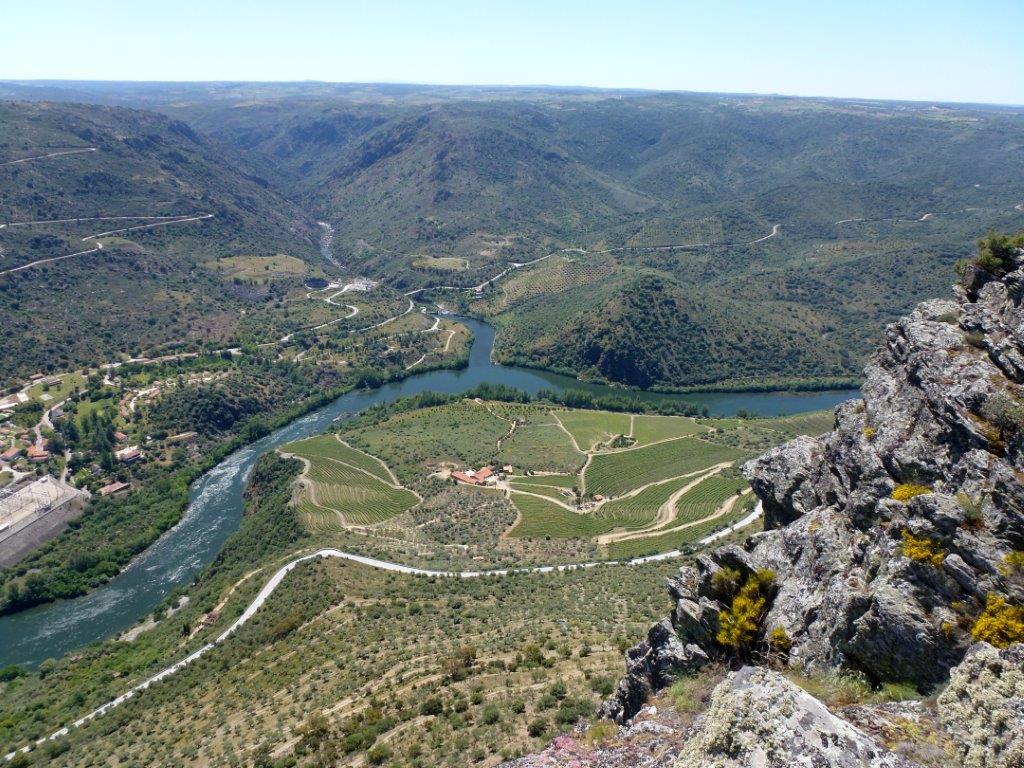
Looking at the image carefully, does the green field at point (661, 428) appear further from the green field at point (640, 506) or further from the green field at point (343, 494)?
the green field at point (343, 494)

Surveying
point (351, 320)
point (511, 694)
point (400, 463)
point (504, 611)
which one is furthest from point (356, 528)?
point (351, 320)

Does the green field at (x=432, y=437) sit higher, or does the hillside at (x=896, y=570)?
the hillside at (x=896, y=570)

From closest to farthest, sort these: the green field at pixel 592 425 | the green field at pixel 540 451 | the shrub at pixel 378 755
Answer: the shrub at pixel 378 755, the green field at pixel 540 451, the green field at pixel 592 425

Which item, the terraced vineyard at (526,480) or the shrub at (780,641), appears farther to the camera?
the terraced vineyard at (526,480)

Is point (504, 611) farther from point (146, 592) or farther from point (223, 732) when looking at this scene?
point (146, 592)

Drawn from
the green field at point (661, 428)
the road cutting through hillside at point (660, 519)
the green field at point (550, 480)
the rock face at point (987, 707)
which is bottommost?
the green field at point (550, 480)

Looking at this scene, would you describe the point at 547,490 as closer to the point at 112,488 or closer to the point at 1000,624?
the point at 112,488

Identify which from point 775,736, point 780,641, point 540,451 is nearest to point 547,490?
point 540,451

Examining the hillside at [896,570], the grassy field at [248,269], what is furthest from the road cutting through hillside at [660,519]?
the grassy field at [248,269]

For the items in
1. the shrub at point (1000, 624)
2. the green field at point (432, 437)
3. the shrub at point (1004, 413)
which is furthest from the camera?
the green field at point (432, 437)
